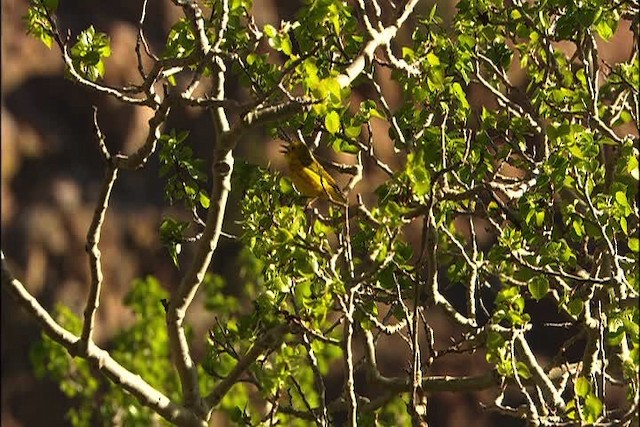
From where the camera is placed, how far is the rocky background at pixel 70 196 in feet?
25.7

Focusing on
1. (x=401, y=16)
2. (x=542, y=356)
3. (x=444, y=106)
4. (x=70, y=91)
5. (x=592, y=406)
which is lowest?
(x=592, y=406)

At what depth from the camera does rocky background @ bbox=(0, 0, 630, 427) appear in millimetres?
7848

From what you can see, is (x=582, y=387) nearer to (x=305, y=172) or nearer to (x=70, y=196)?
(x=305, y=172)

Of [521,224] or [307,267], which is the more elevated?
[521,224]

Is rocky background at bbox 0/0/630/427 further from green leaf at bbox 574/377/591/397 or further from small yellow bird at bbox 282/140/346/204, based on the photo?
green leaf at bbox 574/377/591/397

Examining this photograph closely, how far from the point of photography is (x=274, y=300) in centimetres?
241

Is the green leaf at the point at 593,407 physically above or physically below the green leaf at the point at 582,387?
below

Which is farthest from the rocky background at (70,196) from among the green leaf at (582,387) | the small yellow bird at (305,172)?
the green leaf at (582,387)

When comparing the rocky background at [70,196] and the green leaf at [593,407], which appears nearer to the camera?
the green leaf at [593,407]

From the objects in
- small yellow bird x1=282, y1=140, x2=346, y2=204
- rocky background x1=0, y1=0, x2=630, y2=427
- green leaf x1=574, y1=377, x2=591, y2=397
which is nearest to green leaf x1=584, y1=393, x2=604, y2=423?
green leaf x1=574, y1=377, x2=591, y2=397

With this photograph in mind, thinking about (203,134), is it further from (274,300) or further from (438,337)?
(274,300)

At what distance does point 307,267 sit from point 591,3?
1.06m

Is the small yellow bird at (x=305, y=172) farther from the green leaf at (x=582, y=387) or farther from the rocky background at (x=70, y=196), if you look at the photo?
Answer: the rocky background at (x=70, y=196)

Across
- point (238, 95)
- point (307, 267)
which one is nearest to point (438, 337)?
point (238, 95)
